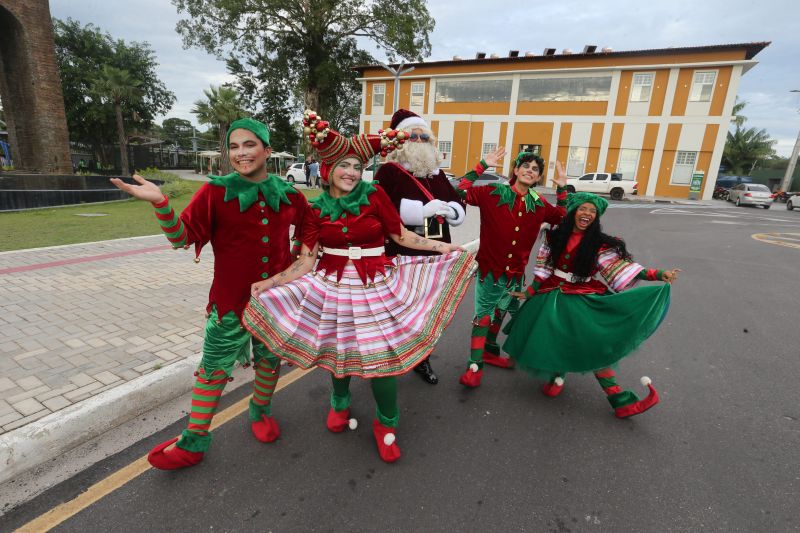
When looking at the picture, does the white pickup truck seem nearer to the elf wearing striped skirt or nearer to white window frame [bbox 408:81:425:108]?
white window frame [bbox 408:81:425:108]

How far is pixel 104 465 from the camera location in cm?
244

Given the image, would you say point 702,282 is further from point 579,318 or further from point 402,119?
point 402,119

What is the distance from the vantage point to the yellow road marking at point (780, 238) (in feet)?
38.3

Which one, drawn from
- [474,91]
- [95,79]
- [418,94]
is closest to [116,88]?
[95,79]

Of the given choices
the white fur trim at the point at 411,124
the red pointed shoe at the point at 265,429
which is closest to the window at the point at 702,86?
the white fur trim at the point at 411,124

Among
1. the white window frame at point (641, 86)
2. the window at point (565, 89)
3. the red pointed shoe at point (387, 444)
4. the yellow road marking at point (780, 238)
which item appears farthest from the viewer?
the window at point (565, 89)

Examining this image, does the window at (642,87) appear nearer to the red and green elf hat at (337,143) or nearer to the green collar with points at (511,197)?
the green collar with points at (511,197)

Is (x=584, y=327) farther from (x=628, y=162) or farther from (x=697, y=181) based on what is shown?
(x=697, y=181)

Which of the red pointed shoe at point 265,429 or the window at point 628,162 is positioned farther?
the window at point 628,162

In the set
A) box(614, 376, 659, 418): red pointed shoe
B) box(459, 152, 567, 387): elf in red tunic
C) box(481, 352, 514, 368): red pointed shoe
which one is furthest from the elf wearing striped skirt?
box(614, 376, 659, 418): red pointed shoe

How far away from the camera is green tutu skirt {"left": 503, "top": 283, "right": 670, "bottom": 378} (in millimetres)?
2920

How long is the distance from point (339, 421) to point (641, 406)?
225 cm

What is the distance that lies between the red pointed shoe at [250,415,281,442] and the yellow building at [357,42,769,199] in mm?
26523

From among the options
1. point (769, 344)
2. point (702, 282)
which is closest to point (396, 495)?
point (769, 344)
